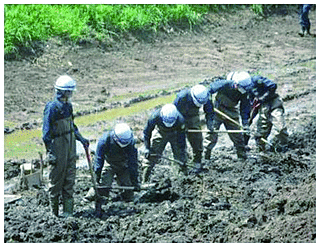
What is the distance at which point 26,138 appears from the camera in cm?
1519

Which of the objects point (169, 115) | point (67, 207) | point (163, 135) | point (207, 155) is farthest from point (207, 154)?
point (67, 207)

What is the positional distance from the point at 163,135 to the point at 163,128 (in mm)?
173

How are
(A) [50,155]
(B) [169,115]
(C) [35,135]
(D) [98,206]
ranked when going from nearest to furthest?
(A) [50,155], (D) [98,206], (B) [169,115], (C) [35,135]

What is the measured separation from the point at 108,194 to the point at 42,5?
32.7 feet

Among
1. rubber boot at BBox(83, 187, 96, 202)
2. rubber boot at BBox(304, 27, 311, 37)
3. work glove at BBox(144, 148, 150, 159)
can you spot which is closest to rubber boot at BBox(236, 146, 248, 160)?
work glove at BBox(144, 148, 150, 159)

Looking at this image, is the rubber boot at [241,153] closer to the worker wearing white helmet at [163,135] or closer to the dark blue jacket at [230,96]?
the dark blue jacket at [230,96]

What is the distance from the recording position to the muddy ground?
9859mm

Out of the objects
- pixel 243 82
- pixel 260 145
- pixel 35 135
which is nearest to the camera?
pixel 243 82

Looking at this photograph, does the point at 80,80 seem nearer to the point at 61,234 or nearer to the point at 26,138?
the point at 26,138

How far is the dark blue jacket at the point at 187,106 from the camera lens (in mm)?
12641

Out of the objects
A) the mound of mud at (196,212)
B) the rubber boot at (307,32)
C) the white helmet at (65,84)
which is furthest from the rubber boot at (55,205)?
the rubber boot at (307,32)

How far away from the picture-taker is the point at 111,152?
11.0m

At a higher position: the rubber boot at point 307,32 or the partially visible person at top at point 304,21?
the partially visible person at top at point 304,21

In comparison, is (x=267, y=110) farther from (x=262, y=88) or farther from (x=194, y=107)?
(x=194, y=107)
